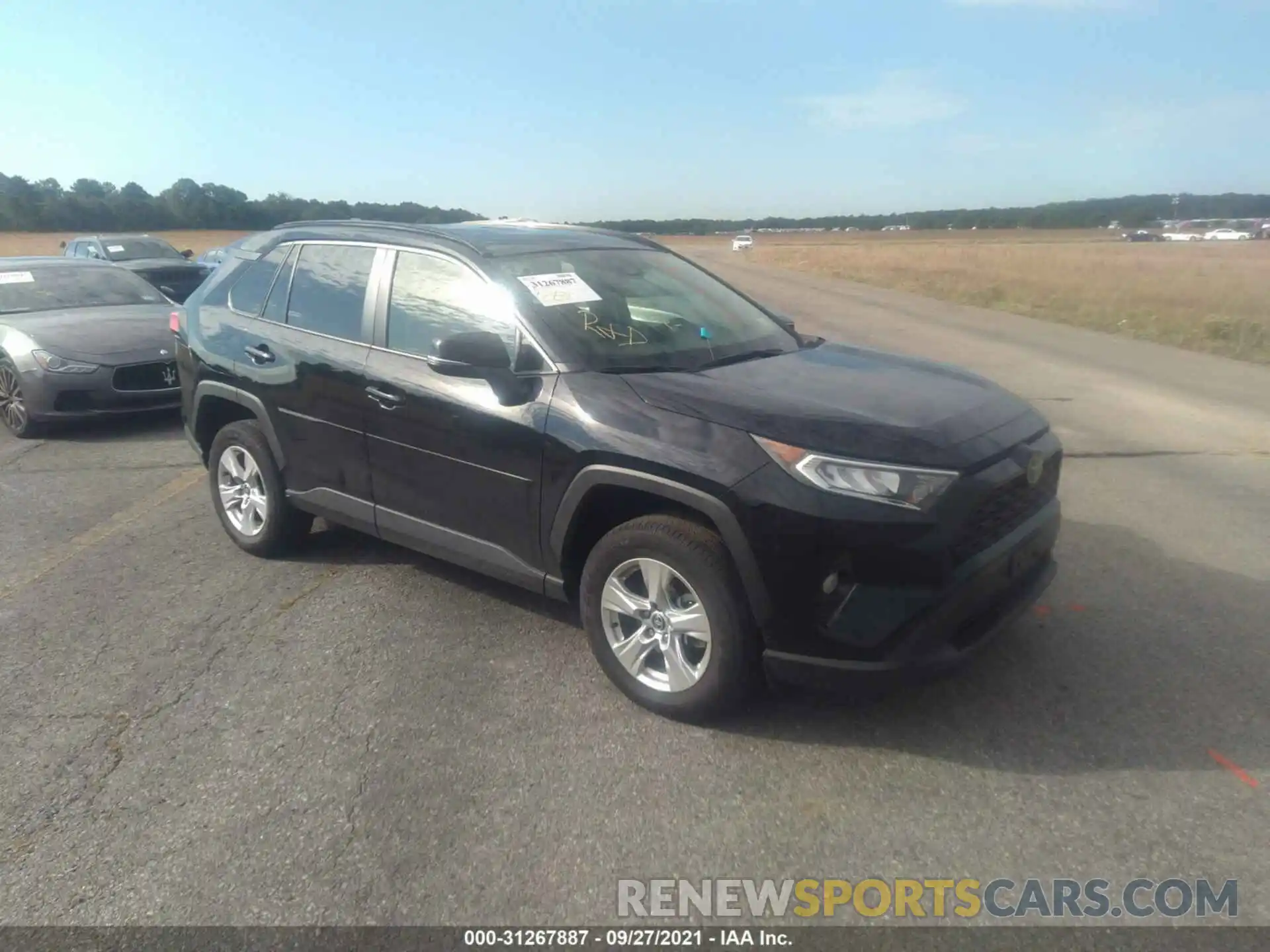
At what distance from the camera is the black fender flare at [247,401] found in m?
5.09

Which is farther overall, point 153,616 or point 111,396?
A: point 111,396

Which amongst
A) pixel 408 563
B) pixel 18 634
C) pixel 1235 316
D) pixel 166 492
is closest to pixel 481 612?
pixel 408 563

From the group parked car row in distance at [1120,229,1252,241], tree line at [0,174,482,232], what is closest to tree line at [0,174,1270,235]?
tree line at [0,174,482,232]

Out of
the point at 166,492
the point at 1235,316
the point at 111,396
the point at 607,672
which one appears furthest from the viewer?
the point at 1235,316

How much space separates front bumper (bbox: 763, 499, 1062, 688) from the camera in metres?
3.24

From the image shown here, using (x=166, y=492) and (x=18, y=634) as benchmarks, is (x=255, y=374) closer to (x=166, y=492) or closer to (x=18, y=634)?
(x=18, y=634)

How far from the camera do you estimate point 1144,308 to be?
66.9 ft

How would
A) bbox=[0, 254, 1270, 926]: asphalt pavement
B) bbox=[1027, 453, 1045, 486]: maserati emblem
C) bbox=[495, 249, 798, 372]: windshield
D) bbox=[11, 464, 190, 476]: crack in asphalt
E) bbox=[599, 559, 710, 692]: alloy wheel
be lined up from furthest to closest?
bbox=[11, 464, 190, 476]: crack in asphalt
bbox=[495, 249, 798, 372]: windshield
bbox=[1027, 453, 1045, 486]: maserati emblem
bbox=[599, 559, 710, 692]: alloy wheel
bbox=[0, 254, 1270, 926]: asphalt pavement

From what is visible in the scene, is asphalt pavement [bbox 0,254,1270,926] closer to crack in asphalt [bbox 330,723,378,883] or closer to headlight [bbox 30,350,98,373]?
crack in asphalt [bbox 330,723,378,883]

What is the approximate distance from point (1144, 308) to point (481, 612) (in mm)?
19818

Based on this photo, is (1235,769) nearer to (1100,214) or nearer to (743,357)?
(743,357)

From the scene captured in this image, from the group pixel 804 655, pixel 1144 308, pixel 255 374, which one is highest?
pixel 255 374

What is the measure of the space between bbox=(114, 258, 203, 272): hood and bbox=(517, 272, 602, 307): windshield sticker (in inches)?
493

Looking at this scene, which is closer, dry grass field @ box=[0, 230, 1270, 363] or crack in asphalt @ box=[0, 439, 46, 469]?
crack in asphalt @ box=[0, 439, 46, 469]
